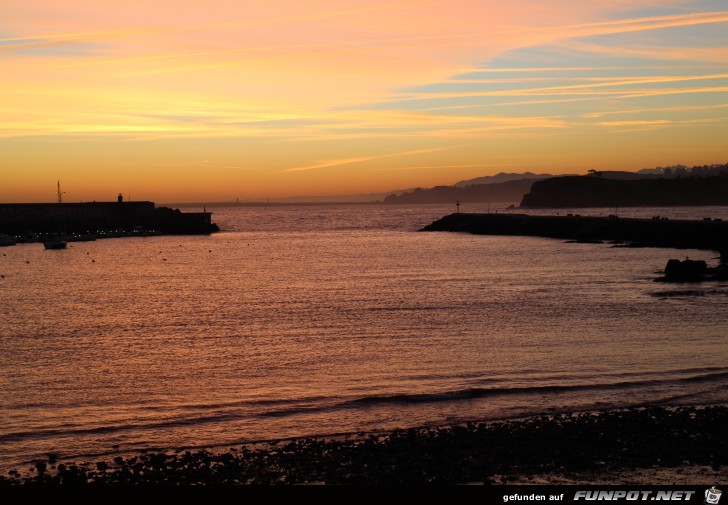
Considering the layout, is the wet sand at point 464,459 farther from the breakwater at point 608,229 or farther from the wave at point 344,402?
the breakwater at point 608,229

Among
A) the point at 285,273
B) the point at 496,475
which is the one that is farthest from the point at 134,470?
the point at 285,273

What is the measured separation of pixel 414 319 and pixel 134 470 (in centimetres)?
2300

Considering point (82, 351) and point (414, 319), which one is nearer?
point (82, 351)

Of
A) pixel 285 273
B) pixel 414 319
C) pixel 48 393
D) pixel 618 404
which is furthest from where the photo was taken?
pixel 285 273

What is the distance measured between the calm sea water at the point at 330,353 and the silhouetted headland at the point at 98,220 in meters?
83.9

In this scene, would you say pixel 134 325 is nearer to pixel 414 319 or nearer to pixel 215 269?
pixel 414 319

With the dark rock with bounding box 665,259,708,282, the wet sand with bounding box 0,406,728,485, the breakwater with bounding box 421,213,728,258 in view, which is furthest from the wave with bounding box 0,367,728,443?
the breakwater with bounding box 421,213,728,258

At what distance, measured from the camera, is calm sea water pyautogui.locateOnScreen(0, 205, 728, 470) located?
20.5 metres

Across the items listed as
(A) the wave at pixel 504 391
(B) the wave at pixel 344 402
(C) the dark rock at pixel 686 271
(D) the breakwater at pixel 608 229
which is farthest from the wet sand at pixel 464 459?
(D) the breakwater at pixel 608 229

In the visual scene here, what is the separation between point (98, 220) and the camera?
150 m

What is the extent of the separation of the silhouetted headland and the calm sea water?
83946 mm

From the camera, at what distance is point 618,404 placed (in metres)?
21.1

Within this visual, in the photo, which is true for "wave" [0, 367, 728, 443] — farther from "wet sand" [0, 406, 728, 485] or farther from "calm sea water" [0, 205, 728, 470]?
"wet sand" [0, 406, 728, 485]

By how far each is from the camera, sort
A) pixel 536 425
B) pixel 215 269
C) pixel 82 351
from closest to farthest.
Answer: pixel 536 425
pixel 82 351
pixel 215 269
